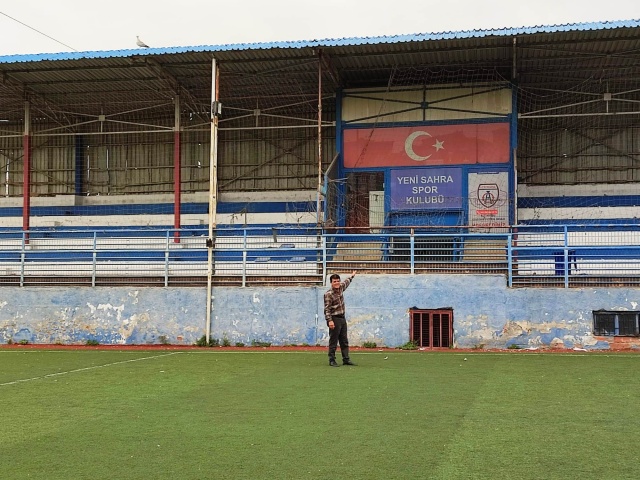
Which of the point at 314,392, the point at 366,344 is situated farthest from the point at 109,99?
the point at 314,392

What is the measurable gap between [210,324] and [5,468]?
12.9 meters

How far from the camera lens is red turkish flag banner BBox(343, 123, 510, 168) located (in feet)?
79.1

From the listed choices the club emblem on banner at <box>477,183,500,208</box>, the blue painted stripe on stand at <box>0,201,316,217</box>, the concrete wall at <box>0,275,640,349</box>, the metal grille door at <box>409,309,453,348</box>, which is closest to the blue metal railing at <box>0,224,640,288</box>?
the concrete wall at <box>0,275,640,349</box>

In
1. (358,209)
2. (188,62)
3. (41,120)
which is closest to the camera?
(188,62)

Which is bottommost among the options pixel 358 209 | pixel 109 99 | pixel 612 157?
pixel 358 209

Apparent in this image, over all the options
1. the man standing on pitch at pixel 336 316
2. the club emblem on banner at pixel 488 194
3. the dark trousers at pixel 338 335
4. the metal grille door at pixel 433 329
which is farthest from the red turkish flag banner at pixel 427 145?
the dark trousers at pixel 338 335

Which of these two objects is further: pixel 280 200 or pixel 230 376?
pixel 280 200

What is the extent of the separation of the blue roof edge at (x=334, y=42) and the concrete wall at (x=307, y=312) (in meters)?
6.01

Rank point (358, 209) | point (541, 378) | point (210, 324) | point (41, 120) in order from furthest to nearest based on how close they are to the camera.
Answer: point (41, 120)
point (358, 209)
point (210, 324)
point (541, 378)

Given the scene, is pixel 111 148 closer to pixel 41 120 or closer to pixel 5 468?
pixel 41 120

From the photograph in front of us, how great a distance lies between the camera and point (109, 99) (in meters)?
27.0

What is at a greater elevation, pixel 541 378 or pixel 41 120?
pixel 41 120

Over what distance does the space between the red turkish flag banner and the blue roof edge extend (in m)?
4.78

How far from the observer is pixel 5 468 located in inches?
238
